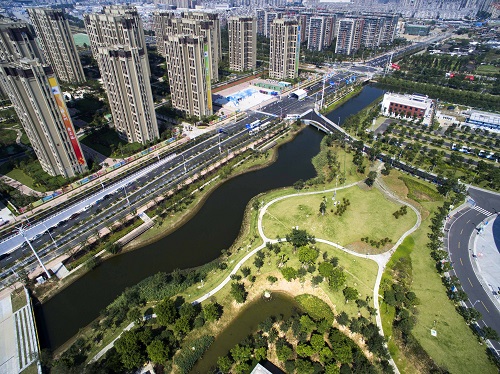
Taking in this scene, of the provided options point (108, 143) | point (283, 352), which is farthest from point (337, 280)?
point (108, 143)

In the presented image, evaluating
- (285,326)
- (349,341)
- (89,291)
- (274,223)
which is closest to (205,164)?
(274,223)

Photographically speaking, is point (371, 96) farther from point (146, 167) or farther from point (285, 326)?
point (285, 326)

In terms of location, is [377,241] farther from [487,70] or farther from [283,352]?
[487,70]

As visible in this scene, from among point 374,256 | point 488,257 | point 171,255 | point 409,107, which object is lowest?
point 171,255

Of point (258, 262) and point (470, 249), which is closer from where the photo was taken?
point (258, 262)

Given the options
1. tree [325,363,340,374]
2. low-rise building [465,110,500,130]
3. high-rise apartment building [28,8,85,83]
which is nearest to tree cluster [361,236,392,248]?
tree [325,363,340,374]

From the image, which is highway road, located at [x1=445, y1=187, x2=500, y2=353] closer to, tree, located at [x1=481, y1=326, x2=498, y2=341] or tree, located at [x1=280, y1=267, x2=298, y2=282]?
tree, located at [x1=481, y1=326, x2=498, y2=341]

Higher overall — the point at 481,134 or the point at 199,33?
the point at 199,33

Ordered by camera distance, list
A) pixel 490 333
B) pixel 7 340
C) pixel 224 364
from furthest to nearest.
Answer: pixel 7 340 → pixel 490 333 → pixel 224 364

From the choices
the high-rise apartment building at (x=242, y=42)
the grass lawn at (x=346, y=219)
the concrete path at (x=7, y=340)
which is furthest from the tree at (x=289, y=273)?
the high-rise apartment building at (x=242, y=42)
